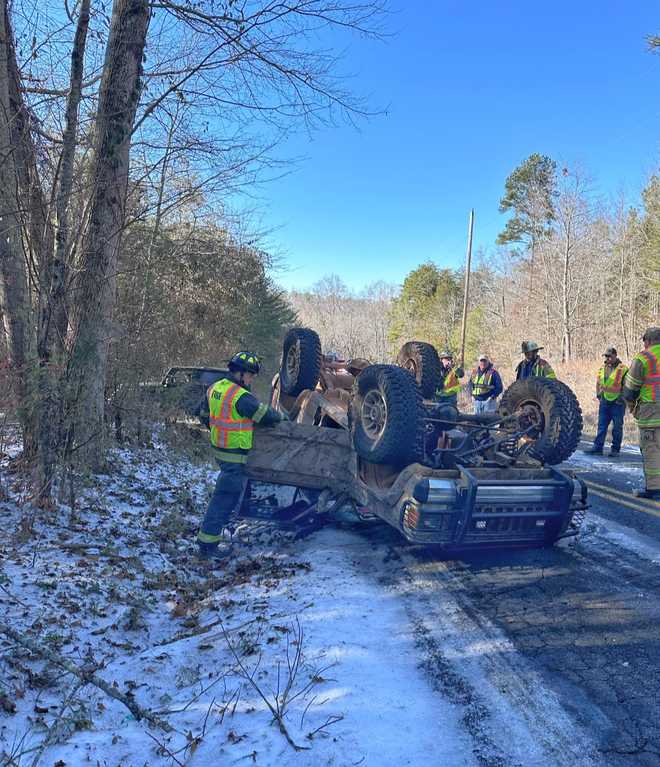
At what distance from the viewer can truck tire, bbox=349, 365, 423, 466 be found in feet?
14.2

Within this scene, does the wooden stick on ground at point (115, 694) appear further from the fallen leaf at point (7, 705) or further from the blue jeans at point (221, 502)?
the blue jeans at point (221, 502)

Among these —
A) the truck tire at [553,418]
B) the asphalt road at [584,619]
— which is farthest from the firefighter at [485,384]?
the truck tire at [553,418]

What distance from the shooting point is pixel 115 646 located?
3.52 meters

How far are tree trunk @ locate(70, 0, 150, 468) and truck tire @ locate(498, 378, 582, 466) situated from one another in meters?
4.32

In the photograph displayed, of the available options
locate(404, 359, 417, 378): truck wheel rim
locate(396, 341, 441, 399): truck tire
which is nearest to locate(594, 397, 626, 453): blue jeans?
locate(396, 341, 441, 399): truck tire

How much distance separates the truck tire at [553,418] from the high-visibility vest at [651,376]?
2186 millimetres

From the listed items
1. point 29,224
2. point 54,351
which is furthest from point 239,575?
point 29,224

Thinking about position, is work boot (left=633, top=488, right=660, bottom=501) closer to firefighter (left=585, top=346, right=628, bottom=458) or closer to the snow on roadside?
firefighter (left=585, top=346, right=628, bottom=458)

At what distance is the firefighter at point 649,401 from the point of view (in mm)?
6363

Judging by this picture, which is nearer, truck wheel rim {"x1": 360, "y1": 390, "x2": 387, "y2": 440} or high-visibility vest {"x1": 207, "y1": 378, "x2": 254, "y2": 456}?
truck wheel rim {"x1": 360, "y1": 390, "x2": 387, "y2": 440}

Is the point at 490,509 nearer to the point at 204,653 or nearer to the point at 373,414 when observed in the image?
the point at 373,414

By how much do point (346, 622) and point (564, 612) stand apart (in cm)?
145

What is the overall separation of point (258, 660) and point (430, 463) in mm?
2250

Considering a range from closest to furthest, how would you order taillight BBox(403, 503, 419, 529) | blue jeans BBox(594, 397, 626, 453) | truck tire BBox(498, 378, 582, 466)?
taillight BBox(403, 503, 419, 529)
truck tire BBox(498, 378, 582, 466)
blue jeans BBox(594, 397, 626, 453)
